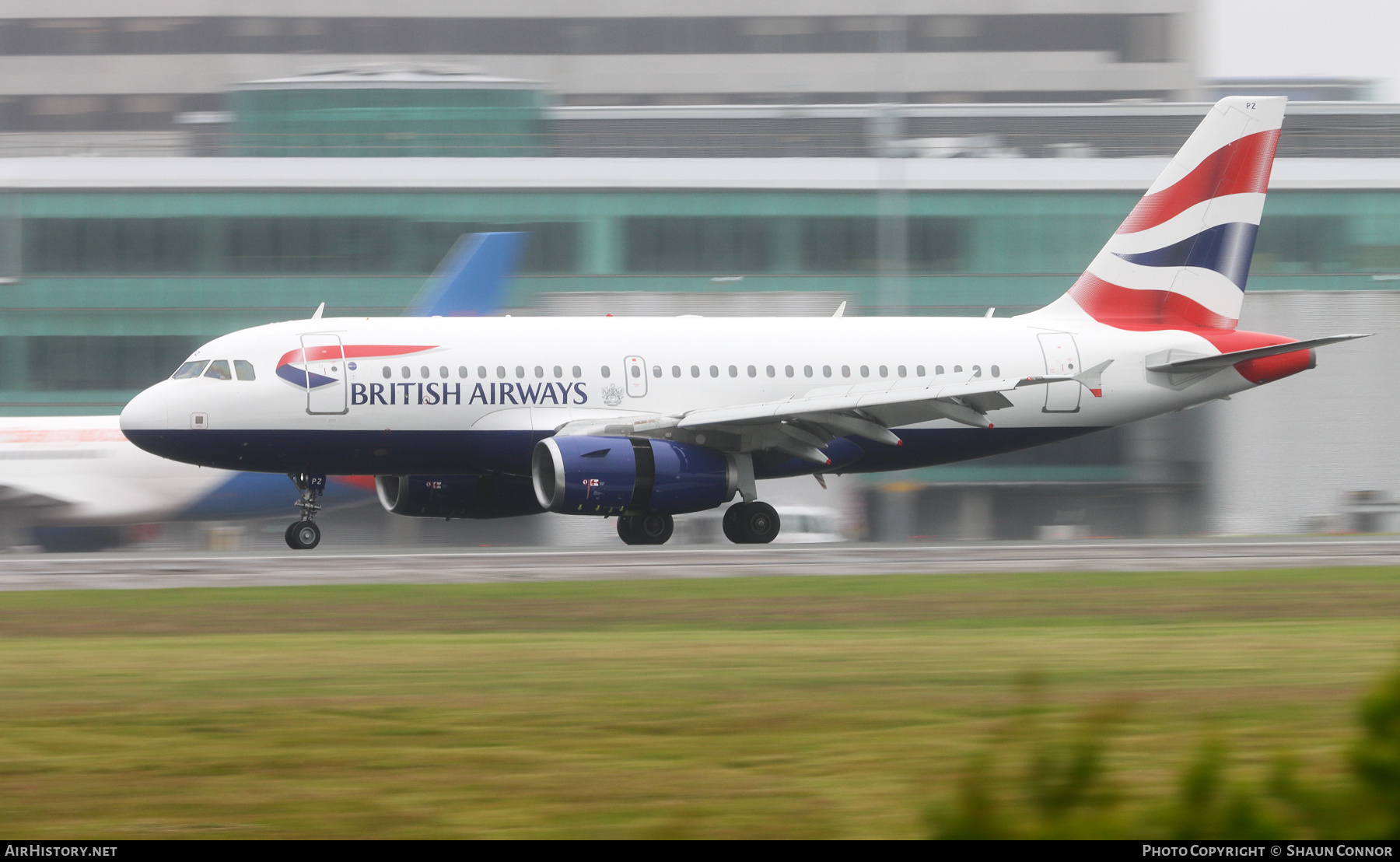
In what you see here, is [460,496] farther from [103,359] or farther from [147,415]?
[103,359]

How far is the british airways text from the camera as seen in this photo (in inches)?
985

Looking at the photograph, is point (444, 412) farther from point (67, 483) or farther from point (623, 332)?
point (67, 483)

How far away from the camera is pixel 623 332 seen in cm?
2672

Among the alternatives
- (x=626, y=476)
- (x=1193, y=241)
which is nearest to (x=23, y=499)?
(x=626, y=476)

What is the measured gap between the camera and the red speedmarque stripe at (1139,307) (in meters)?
29.3

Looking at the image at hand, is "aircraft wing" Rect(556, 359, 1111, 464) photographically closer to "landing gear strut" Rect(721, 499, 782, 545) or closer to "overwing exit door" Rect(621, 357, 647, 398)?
"overwing exit door" Rect(621, 357, 647, 398)

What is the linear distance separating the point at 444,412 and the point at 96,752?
17.2 metres

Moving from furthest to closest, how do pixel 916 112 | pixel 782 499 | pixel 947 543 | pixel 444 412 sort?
1. pixel 916 112
2. pixel 782 499
3. pixel 947 543
4. pixel 444 412

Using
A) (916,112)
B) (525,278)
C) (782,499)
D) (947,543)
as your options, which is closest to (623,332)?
(947,543)

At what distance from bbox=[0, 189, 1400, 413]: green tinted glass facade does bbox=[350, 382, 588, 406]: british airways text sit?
567 inches

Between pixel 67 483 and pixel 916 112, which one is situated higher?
pixel 916 112

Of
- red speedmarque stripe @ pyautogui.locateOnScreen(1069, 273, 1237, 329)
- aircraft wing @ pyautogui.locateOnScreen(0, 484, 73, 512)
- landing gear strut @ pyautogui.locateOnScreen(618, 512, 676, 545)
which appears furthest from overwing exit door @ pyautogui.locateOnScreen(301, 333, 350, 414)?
red speedmarque stripe @ pyautogui.locateOnScreen(1069, 273, 1237, 329)

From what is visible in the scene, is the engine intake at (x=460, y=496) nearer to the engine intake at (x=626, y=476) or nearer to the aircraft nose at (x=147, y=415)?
the engine intake at (x=626, y=476)

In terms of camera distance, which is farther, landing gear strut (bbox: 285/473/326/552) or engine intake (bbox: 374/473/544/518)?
engine intake (bbox: 374/473/544/518)
